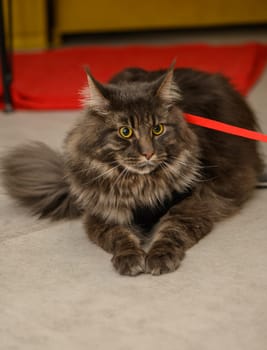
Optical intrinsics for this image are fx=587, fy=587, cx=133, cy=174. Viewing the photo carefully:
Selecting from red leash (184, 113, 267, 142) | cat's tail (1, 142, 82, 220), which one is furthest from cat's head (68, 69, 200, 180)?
cat's tail (1, 142, 82, 220)

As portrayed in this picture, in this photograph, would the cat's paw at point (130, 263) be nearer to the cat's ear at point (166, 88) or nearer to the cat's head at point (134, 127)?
the cat's head at point (134, 127)

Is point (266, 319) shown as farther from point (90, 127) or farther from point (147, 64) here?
point (147, 64)

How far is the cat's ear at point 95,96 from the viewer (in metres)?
1.90

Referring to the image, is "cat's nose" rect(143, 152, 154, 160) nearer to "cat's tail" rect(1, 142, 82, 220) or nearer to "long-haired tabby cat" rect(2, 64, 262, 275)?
"long-haired tabby cat" rect(2, 64, 262, 275)

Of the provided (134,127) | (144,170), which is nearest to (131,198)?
(144,170)

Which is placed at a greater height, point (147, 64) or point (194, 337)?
point (194, 337)

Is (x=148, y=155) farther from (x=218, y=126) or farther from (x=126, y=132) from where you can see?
(x=218, y=126)

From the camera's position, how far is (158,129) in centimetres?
195

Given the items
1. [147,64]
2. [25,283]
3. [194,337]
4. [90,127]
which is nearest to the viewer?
[194,337]

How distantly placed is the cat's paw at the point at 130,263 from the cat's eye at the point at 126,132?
0.38 metres

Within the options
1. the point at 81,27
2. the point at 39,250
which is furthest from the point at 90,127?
the point at 81,27

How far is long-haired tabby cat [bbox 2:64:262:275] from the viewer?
6.30ft

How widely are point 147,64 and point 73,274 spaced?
2768mm

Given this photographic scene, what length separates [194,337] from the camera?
1.55 m
